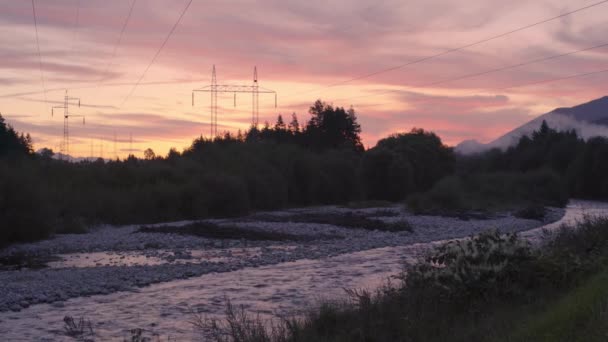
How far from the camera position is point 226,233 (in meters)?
39.1

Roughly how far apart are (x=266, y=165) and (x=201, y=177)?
49.5ft

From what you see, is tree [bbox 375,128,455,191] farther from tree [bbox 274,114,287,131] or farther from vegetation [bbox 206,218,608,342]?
vegetation [bbox 206,218,608,342]

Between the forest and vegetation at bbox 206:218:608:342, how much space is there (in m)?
26.5

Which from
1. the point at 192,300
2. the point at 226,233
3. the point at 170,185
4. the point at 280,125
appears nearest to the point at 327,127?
the point at 280,125

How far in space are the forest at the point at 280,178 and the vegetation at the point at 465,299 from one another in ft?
87.0

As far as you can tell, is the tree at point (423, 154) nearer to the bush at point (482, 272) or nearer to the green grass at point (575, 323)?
the bush at point (482, 272)

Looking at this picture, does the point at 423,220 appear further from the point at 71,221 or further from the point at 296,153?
the point at 296,153

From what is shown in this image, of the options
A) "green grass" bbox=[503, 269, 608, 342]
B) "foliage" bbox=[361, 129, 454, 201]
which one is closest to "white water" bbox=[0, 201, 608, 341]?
"green grass" bbox=[503, 269, 608, 342]

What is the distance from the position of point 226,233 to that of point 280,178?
3321cm

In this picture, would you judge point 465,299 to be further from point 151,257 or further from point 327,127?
point 327,127

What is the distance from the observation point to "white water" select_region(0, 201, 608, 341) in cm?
1502

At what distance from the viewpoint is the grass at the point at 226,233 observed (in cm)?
3744

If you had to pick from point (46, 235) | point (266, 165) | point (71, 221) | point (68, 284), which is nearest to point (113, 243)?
point (46, 235)

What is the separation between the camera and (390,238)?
3719 cm
